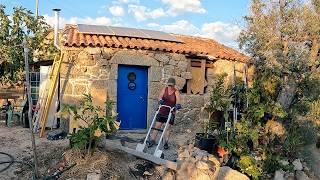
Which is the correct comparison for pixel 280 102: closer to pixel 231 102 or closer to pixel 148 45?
pixel 231 102

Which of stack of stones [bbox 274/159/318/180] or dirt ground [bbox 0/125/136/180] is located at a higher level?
dirt ground [bbox 0/125/136/180]

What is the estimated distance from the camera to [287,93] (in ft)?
28.6

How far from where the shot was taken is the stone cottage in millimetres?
9391

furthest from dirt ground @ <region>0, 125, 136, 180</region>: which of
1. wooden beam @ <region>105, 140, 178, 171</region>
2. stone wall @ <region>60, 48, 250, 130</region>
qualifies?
stone wall @ <region>60, 48, 250, 130</region>

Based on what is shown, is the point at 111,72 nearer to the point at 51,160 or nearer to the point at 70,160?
the point at 51,160

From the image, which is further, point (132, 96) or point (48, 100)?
point (132, 96)

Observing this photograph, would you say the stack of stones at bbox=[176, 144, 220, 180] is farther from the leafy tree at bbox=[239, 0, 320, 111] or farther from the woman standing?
the leafy tree at bbox=[239, 0, 320, 111]

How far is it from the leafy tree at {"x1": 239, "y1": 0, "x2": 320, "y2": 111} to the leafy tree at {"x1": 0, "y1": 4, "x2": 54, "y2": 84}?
818cm

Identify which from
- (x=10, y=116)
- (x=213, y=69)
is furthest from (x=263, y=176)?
(x=10, y=116)

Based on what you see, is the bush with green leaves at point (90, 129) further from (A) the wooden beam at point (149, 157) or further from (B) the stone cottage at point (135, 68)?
(B) the stone cottage at point (135, 68)

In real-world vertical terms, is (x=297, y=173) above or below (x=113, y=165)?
below

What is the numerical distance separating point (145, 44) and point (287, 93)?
413 centimetres

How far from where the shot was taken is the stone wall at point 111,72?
9.37 metres

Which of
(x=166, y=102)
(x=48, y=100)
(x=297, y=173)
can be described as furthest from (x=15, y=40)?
(x=297, y=173)
